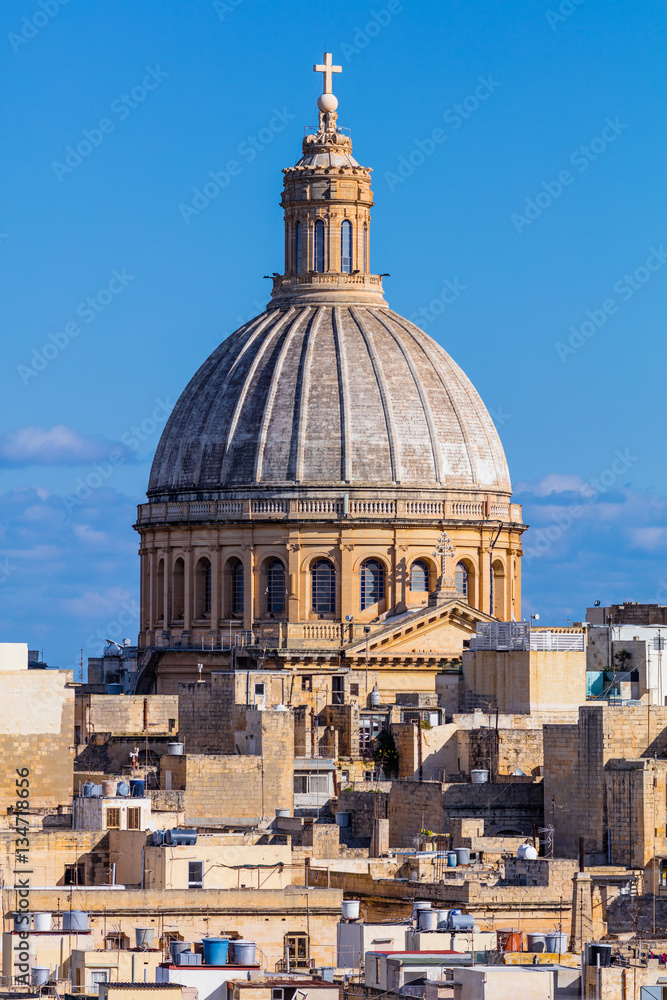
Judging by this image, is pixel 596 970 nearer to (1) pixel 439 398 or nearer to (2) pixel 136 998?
(2) pixel 136 998

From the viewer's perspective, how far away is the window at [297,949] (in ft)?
145

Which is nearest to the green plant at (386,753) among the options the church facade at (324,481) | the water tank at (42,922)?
the church facade at (324,481)

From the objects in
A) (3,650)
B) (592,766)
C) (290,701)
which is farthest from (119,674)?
(592,766)

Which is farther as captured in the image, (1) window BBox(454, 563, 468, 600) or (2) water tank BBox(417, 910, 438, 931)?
(1) window BBox(454, 563, 468, 600)

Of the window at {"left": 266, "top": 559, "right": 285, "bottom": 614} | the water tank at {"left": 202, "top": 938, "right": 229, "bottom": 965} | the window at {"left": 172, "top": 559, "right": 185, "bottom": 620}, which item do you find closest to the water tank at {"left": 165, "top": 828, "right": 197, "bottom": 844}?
the water tank at {"left": 202, "top": 938, "right": 229, "bottom": 965}

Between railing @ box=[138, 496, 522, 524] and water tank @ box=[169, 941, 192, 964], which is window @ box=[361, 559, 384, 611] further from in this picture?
water tank @ box=[169, 941, 192, 964]

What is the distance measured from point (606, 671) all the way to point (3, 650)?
17.4 meters

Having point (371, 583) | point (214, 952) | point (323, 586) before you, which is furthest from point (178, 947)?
point (323, 586)

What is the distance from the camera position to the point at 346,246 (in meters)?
105

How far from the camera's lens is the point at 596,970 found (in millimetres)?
37688

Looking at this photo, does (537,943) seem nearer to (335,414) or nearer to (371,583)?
(371,583)

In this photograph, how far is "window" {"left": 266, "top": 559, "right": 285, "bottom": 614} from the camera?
3974 inches

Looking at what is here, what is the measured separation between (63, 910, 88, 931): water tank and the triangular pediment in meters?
51.1

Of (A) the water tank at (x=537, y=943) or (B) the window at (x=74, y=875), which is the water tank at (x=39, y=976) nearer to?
(A) the water tank at (x=537, y=943)
